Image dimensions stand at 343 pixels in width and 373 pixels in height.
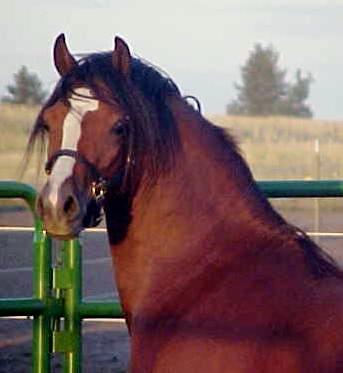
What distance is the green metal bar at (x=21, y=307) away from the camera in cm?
604

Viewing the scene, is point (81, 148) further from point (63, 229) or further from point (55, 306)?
point (55, 306)

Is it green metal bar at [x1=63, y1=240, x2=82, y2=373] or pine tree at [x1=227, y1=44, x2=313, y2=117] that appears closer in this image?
green metal bar at [x1=63, y1=240, x2=82, y2=373]

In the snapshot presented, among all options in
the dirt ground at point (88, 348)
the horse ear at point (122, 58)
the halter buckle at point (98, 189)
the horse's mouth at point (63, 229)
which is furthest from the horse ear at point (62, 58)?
the dirt ground at point (88, 348)

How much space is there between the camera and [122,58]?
4496mm

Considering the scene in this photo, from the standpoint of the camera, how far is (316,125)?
35.4 metres

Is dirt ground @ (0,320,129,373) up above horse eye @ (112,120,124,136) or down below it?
below

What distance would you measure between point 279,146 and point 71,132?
86.9 feet

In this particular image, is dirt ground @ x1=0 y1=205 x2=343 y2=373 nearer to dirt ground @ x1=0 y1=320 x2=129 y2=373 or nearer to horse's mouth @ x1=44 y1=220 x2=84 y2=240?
dirt ground @ x1=0 y1=320 x2=129 y2=373

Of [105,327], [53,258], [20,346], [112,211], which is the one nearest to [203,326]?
[112,211]

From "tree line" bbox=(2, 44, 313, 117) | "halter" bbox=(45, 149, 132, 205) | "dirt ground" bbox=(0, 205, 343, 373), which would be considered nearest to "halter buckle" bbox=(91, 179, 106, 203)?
"halter" bbox=(45, 149, 132, 205)

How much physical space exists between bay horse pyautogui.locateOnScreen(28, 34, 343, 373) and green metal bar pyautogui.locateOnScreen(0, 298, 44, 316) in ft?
4.95

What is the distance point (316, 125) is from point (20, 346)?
2653 cm

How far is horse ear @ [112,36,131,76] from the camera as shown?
14.7ft

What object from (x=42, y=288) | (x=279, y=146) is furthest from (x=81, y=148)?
(x=279, y=146)
